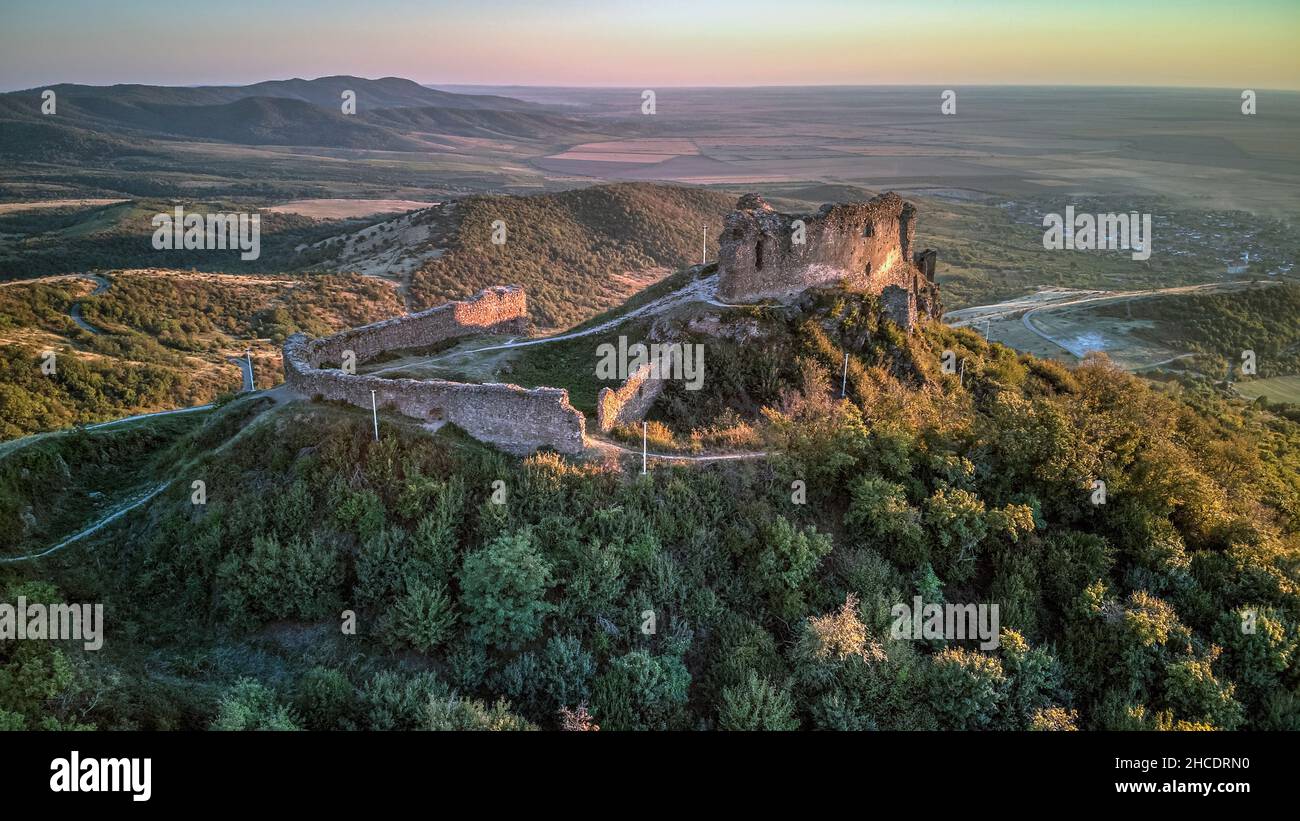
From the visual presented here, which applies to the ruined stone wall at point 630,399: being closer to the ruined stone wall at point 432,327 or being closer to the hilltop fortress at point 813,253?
the hilltop fortress at point 813,253

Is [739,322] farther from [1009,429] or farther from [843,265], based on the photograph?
[1009,429]

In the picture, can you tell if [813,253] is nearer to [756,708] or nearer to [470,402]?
[470,402]

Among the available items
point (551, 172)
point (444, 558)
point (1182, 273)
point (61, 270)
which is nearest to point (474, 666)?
point (444, 558)

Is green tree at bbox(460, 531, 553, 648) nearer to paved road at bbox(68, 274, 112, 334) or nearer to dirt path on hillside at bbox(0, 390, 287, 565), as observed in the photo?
dirt path on hillside at bbox(0, 390, 287, 565)

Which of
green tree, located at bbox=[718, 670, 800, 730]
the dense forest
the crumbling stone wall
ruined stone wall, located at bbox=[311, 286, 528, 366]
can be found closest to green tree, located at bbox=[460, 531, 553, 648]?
the dense forest

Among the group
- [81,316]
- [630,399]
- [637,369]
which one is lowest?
[630,399]

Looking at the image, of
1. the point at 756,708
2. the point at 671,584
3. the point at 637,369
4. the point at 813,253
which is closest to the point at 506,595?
the point at 671,584
